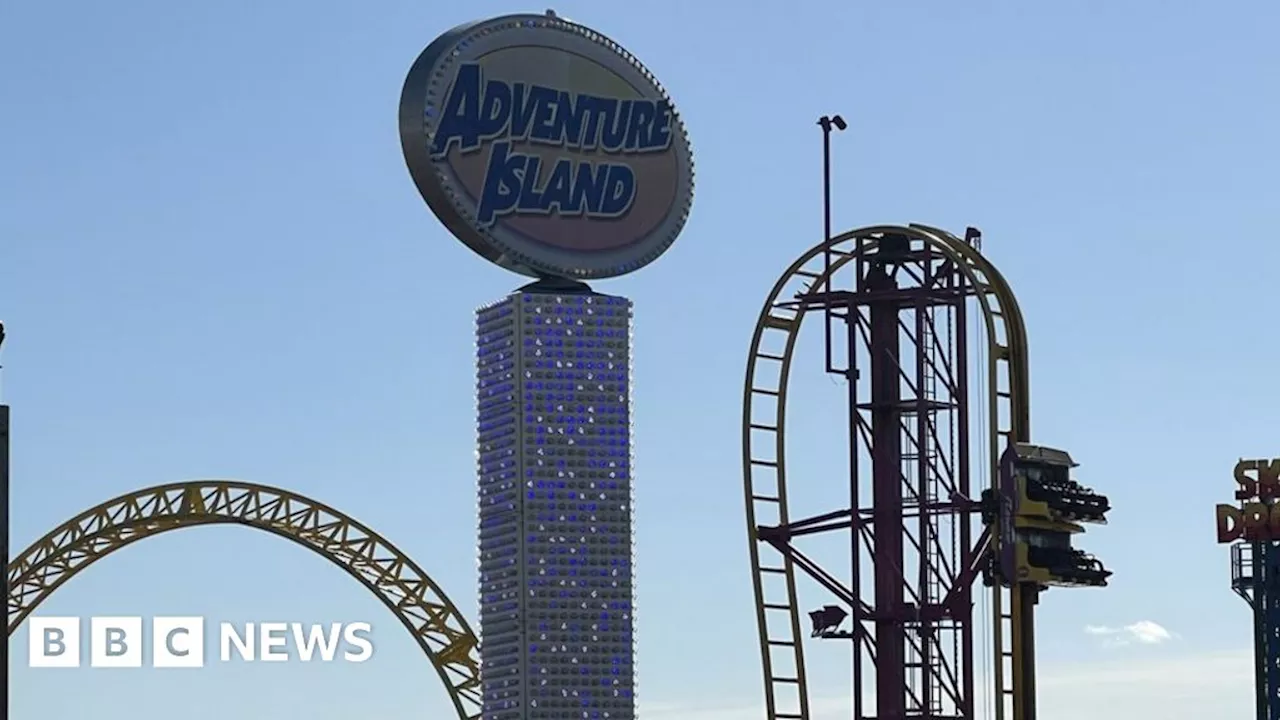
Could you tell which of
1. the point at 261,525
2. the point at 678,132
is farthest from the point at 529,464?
the point at 261,525

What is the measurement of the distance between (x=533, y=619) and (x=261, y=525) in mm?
30601

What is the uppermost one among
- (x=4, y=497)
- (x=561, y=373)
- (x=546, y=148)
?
(x=546, y=148)

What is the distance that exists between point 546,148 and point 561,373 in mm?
7004

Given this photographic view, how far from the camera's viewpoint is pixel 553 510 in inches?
4483

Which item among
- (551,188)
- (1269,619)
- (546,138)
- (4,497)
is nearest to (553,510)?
(551,188)

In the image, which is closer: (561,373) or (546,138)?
(546,138)

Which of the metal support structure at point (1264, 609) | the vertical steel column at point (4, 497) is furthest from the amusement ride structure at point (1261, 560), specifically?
the vertical steel column at point (4, 497)

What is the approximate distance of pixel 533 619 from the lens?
11362 centimetres

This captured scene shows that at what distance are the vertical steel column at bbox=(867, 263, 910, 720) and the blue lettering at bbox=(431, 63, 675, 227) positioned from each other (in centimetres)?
1008

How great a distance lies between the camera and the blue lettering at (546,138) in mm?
110938

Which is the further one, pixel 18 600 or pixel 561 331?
pixel 18 600

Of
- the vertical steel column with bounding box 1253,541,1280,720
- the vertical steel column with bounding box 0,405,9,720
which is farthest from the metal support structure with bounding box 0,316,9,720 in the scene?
the vertical steel column with bounding box 1253,541,1280,720

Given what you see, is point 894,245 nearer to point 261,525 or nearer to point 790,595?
point 790,595

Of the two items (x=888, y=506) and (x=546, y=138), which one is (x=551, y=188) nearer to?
(x=546, y=138)
